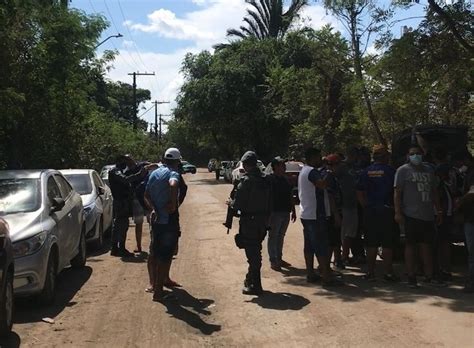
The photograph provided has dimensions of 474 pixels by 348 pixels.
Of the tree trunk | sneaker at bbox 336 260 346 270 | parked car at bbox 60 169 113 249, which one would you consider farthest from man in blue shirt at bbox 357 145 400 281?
the tree trunk

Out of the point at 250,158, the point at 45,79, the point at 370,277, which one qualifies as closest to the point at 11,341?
the point at 250,158

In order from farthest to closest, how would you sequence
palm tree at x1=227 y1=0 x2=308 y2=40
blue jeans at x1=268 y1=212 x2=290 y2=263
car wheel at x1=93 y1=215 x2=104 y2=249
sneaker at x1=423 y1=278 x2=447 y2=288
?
palm tree at x1=227 y1=0 x2=308 y2=40, car wheel at x1=93 y1=215 x2=104 y2=249, blue jeans at x1=268 y1=212 x2=290 y2=263, sneaker at x1=423 y1=278 x2=447 y2=288

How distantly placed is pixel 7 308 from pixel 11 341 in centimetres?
32

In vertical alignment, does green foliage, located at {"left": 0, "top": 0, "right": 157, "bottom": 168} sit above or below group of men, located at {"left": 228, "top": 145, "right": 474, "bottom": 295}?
above

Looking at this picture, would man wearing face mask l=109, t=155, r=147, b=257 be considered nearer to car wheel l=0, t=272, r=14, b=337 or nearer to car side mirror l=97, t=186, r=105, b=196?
car side mirror l=97, t=186, r=105, b=196

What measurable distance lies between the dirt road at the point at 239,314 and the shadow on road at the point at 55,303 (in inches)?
0.5

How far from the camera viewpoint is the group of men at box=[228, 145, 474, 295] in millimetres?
7652

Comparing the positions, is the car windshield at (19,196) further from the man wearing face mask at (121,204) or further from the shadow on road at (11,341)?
the man wearing face mask at (121,204)

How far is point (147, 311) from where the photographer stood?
22.9ft

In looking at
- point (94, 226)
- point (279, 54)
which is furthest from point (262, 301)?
point (279, 54)

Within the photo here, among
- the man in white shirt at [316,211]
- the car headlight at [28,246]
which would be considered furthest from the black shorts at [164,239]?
the man in white shirt at [316,211]

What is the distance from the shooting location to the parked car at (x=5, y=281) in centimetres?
566

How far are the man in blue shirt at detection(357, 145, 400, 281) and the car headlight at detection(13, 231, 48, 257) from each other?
4.23m

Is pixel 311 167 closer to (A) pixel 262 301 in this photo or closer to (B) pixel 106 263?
(A) pixel 262 301
